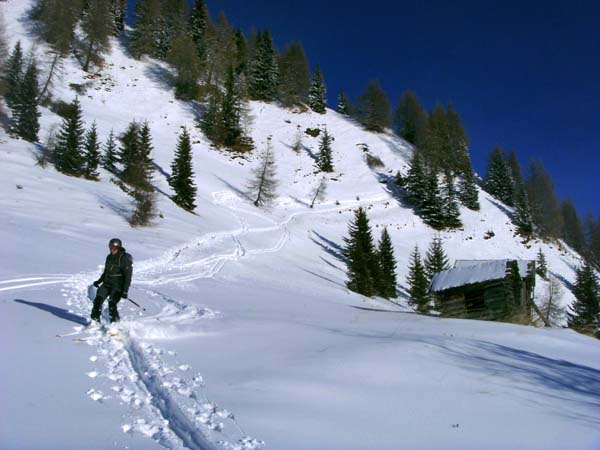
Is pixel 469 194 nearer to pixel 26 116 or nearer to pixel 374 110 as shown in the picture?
pixel 374 110

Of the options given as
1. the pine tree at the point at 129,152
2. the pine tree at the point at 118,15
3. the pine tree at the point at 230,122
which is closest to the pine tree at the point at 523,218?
the pine tree at the point at 230,122

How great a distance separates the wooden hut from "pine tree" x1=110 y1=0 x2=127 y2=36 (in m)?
84.0

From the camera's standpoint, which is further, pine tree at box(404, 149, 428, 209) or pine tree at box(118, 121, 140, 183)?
pine tree at box(404, 149, 428, 209)

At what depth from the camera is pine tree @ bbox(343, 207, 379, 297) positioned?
2962 centimetres

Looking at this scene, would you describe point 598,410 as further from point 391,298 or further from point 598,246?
point 598,246

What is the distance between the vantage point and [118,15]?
3219 inches

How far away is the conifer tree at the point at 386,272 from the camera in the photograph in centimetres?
3375

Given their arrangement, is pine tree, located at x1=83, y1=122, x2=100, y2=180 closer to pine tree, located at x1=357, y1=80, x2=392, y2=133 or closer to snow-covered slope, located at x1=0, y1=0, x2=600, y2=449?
snow-covered slope, located at x1=0, y1=0, x2=600, y2=449

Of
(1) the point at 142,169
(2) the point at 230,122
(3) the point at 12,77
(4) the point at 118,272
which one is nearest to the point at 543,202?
(2) the point at 230,122

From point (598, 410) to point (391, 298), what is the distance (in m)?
31.3

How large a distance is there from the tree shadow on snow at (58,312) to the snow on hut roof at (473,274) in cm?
1838

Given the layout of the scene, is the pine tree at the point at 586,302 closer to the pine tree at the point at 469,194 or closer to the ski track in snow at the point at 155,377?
the pine tree at the point at 469,194

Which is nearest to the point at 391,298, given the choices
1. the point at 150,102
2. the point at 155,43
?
the point at 150,102

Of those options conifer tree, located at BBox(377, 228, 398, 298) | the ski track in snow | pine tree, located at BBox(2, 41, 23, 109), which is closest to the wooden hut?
conifer tree, located at BBox(377, 228, 398, 298)
